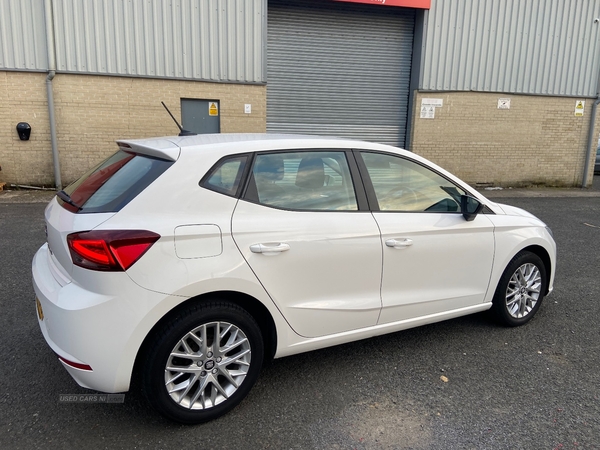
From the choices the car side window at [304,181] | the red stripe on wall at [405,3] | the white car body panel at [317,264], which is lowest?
the white car body panel at [317,264]

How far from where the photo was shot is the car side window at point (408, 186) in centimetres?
331

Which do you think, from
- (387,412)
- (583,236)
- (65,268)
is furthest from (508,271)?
(583,236)

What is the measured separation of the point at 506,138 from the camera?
13148 mm

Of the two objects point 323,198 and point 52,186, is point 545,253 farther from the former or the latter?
point 52,186

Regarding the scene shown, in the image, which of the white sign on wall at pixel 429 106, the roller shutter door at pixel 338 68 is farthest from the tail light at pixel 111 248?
the white sign on wall at pixel 429 106

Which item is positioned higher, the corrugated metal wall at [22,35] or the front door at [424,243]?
the corrugated metal wall at [22,35]

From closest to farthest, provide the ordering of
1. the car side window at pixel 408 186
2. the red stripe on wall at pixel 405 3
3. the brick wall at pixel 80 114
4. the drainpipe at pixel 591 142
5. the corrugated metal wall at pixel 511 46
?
the car side window at pixel 408 186
the brick wall at pixel 80 114
the red stripe on wall at pixel 405 3
the corrugated metal wall at pixel 511 46
the drainpipe at pixel 591 142

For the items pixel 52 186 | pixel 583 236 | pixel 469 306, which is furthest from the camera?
pixel 52 186

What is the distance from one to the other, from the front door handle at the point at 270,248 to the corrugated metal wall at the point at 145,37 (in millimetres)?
9126

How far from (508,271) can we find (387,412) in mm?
1739

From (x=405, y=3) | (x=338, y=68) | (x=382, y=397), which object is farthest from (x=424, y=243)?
(x=405, y=3)

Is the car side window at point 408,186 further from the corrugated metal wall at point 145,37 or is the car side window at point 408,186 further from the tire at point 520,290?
the corrugated metal wall at point 145,37

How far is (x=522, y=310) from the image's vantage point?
13.3 ft

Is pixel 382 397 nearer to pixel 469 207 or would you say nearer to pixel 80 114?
pixel 469 207
